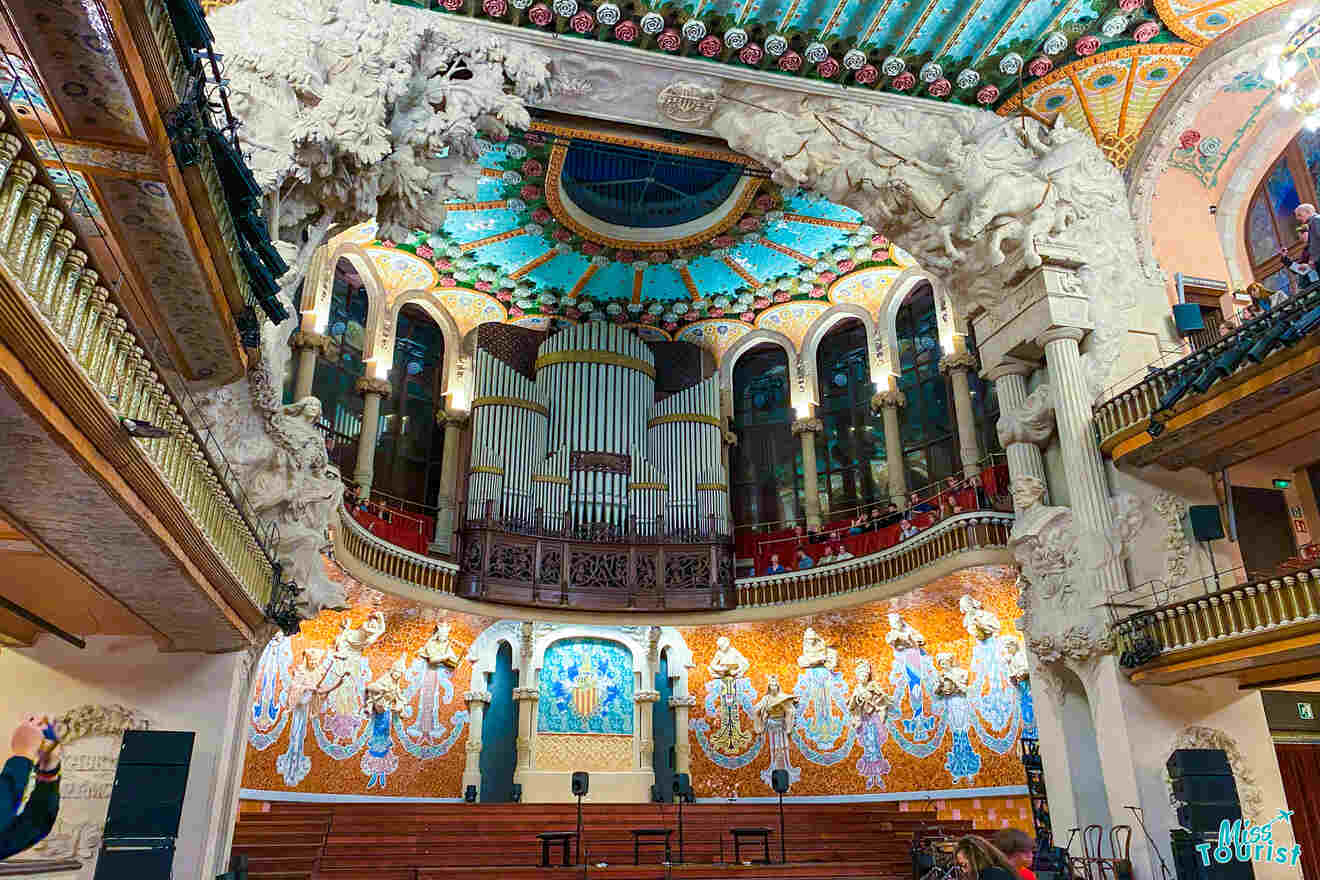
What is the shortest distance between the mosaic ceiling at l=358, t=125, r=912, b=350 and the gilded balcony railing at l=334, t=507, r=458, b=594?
234 inches

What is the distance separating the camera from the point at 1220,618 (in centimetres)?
980

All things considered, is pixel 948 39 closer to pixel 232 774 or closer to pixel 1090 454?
pixel 1090 454

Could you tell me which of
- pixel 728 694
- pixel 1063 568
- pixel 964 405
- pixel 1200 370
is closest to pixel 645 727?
pixel 728 694

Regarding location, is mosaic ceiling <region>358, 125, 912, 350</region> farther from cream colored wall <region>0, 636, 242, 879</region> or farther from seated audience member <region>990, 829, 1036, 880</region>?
seated audience member <region>990, 829, 1036, 880</region>

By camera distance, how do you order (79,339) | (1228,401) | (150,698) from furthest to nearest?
1. (1228,401)
2. (150,698)
3. (79,339)

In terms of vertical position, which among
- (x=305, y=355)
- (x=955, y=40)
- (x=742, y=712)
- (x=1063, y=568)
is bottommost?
(x=742, y=712)

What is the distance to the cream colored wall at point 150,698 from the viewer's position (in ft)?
31.6

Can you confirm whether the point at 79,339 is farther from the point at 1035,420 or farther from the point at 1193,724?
Answer: the point at 1193,724

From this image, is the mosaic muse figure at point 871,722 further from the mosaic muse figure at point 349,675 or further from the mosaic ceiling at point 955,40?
the mosaic ceiling at point 955,40

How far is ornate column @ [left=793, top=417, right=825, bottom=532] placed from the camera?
20359 millimetres

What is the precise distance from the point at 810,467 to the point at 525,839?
10.1 m

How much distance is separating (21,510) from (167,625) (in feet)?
10.4

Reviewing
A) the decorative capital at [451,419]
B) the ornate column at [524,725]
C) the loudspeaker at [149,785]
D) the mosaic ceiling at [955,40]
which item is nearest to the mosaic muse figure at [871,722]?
the ornate column at [524,725]

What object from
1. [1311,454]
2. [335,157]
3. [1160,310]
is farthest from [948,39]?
[335,157]
